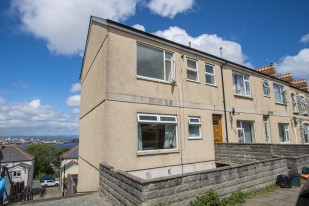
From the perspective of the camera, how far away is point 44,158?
73375 millimetres

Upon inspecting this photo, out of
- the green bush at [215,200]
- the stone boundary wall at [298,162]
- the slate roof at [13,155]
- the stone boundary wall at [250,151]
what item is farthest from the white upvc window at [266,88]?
the slate roof at [13,155]

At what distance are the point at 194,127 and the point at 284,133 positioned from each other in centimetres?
1152

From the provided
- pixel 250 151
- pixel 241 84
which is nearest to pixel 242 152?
pixel 250 151

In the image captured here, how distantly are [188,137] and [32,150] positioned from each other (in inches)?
3236

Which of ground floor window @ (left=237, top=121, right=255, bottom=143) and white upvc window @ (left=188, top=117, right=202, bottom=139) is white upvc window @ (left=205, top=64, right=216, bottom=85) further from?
ground floor window @ (left=237, top=121, right=255, bottom=143)

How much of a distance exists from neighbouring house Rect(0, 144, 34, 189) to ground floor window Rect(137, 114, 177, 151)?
42.3m

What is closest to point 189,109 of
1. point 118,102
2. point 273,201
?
point 118,102

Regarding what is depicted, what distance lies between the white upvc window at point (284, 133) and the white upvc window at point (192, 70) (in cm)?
1065

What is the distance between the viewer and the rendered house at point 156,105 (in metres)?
8.13

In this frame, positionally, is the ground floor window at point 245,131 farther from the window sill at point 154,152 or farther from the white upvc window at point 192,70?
the window sill at point 154,152

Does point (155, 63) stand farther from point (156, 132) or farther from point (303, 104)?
point (303, 104)

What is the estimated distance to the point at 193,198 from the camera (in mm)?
5570

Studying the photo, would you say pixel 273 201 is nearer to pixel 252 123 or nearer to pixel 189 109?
pixel 189 109

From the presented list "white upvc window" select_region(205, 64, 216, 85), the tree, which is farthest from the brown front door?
the tree
